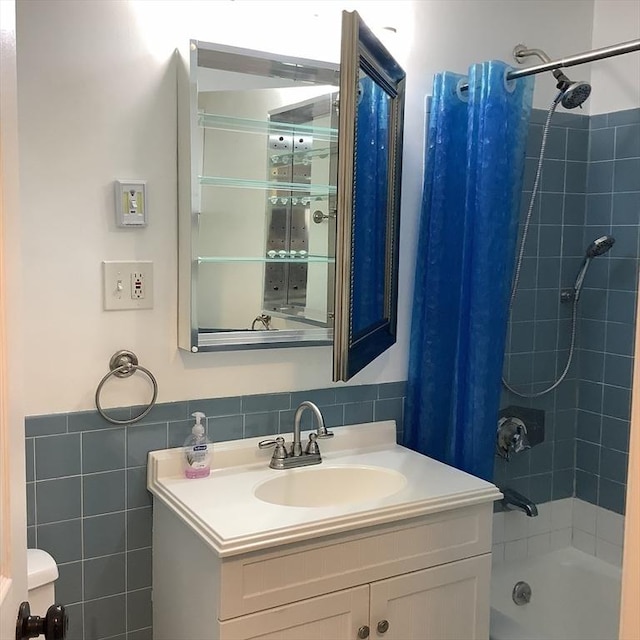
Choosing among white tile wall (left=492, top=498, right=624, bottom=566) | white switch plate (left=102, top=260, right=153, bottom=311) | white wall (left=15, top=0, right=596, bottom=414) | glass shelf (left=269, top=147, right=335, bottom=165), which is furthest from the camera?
white tile wall (left=492, top=498, right=624, bottom=566)

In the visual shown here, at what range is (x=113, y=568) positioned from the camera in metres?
Result: 2.08

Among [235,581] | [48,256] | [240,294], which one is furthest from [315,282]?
[235,581]

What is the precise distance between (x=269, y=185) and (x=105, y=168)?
0.46 metres

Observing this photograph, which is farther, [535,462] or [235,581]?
[535,462]

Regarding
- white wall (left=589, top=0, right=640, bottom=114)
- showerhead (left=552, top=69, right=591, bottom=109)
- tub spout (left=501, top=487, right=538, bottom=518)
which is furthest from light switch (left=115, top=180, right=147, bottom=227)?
white wall (left=589, top=0, right=640, bottom=114)

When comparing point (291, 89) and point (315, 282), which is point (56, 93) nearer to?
point (291, 89)

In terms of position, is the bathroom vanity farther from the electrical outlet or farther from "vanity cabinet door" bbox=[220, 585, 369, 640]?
the electrical outlet

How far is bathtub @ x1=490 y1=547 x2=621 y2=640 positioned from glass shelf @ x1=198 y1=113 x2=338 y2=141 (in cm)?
160

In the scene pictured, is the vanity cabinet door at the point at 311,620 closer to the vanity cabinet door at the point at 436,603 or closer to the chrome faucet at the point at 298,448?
the vanity cabinet door at the point at 436,603

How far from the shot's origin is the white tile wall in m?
2.77

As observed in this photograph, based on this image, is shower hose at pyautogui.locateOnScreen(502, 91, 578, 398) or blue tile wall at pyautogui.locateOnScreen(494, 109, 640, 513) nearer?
shower hose at pyautogui.locateOnScreen(502, 91, 578, 398)

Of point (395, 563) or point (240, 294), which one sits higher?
point (240, 294)

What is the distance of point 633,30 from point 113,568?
7.76ft

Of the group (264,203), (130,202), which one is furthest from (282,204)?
(130,202)
